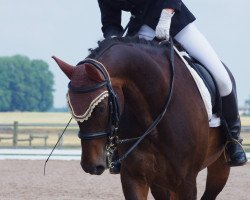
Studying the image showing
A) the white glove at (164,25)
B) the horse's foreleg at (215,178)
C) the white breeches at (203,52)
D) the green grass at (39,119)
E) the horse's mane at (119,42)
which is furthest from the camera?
the green grass at (39,119)

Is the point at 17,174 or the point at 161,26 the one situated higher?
the point at 161,26

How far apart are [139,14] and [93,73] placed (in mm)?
1136

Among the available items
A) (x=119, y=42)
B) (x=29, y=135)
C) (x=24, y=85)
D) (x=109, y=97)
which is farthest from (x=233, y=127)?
(x=24, y=85)

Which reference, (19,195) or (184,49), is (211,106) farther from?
(19,195)

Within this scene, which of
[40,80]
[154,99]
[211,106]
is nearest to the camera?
[154,99]

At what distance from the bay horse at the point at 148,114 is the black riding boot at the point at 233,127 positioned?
1.74ft

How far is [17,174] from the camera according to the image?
43.3 ft

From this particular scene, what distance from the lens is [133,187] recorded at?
498 centimetres

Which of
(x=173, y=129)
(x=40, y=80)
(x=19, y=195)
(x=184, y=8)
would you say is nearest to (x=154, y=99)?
(x=173, y=129)

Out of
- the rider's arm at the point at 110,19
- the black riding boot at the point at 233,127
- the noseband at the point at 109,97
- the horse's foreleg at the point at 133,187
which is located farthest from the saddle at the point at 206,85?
the noseband at the point at 109,97

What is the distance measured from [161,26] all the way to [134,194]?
117cm

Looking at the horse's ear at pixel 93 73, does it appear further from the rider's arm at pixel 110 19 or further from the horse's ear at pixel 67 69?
the rider's arm at pixel 110 19

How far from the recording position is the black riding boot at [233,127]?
5.73 metres

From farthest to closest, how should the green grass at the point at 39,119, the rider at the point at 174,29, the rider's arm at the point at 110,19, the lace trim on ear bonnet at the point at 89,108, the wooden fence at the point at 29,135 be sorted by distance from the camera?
the green grass at the point at 39,119, the wooden fence at the point at 29,135, the rider's arm at the point at 110,19, the rider at the point at 174,29, the lace trim on ear bonnet at the point at 89,108
